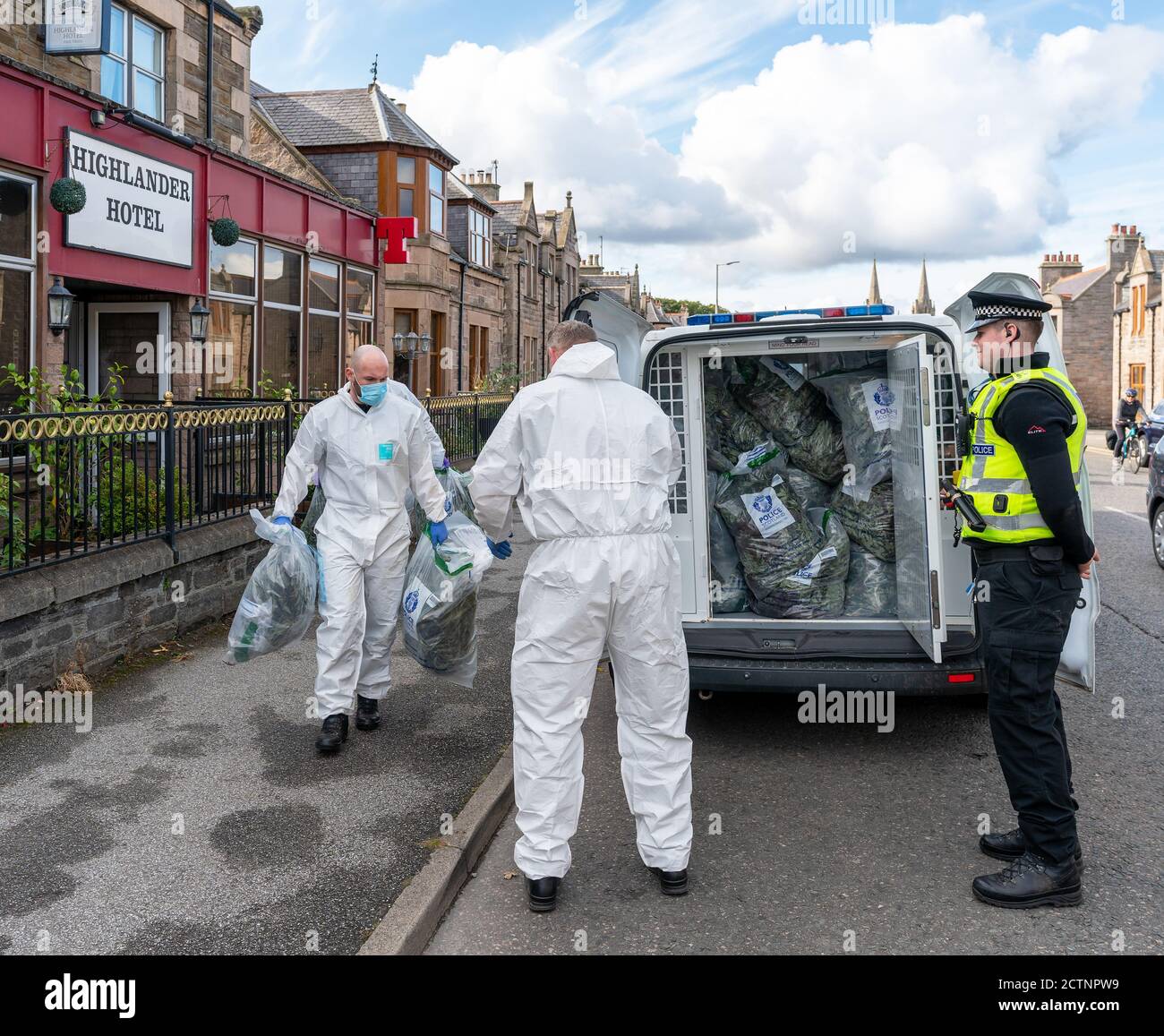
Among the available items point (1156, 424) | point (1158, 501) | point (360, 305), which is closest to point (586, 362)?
point (1158, 501)

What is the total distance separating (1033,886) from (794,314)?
2971 millimetres

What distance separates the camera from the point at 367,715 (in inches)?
227

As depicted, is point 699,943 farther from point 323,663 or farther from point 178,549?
point 178,549

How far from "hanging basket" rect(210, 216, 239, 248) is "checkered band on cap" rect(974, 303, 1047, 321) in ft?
33.2

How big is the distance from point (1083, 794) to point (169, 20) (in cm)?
1229

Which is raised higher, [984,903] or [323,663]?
[323,663]

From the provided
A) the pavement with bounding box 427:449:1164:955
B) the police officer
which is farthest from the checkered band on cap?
the pavement with bounding box 427:449:1164:955

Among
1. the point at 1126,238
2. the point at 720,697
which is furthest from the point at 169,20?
the point at 1126,238

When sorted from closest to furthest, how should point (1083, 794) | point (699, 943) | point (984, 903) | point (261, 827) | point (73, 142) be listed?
point (699, 943), point (984, 903), point (261, 827), point (1083, 794), point (73, 142)

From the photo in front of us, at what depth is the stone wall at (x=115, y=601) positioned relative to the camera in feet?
19.2

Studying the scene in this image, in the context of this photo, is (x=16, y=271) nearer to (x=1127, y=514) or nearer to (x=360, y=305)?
(x=360, y=305)

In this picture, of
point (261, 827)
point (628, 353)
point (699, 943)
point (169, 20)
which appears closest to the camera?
point (699, 943)

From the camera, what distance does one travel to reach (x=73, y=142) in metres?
9.77

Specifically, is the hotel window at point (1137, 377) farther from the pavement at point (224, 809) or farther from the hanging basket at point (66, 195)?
the pavement at point (224, 809)
